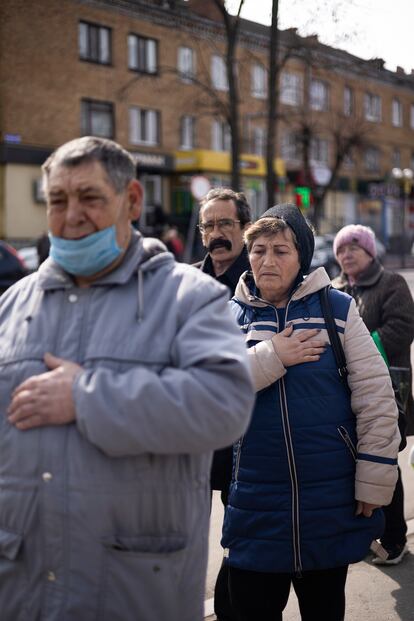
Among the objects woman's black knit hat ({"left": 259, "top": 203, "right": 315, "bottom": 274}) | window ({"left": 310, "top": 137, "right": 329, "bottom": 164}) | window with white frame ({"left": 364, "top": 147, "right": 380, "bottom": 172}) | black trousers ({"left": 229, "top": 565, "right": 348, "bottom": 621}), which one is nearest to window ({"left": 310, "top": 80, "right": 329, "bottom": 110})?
window ({"left": 310, "top": 137, "right": 329, "bottom": 164})

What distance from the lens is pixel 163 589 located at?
2057 mm

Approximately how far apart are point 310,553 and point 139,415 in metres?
1.33

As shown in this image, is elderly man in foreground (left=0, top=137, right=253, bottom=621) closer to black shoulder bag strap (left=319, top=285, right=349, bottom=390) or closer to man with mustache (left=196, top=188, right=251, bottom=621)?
black shoulder bag strap (left=319, top=285, right=349, bottom=390)

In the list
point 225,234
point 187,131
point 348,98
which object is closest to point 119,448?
point 225,234

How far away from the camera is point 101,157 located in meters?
2.11

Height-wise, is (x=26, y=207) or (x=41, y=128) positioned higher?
(x=41, y=128)

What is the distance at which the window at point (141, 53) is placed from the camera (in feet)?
108

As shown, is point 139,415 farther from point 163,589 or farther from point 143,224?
point 143,224

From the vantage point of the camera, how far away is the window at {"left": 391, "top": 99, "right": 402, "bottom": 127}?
49719mm

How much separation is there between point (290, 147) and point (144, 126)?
Result: 10.3 metres

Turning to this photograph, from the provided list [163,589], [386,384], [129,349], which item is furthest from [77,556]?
[386,384]

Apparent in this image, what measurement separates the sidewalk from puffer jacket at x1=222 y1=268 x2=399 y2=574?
1.10m

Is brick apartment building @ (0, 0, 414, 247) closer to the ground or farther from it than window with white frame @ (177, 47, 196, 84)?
closer to the ground

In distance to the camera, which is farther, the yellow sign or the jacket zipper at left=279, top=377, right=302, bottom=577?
the yellow sign
